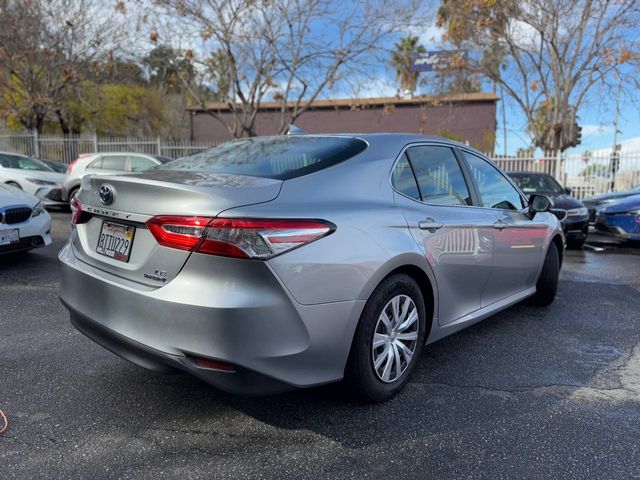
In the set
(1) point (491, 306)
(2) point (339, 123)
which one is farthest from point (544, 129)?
(1) point (491, 306)

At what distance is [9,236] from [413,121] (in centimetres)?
2568

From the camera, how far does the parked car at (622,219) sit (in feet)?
28.1

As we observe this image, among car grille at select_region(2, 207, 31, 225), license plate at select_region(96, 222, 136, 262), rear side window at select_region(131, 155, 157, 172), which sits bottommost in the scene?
car grille at select_region(2, 207, 31, 225)

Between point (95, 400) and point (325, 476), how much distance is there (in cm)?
148

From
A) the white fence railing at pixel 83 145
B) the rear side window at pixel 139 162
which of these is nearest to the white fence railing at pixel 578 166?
the white fence railing at pixel 83 145

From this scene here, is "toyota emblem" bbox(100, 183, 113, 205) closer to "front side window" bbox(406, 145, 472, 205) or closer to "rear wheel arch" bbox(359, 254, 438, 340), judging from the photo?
"rear wheel arch" bbox(359, 254, 438, 340)

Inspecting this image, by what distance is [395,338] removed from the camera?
2906mm

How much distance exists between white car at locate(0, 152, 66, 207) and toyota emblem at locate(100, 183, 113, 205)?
33.0 feet

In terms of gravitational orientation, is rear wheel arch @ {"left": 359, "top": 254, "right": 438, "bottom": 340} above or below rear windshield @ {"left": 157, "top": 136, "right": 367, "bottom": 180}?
below

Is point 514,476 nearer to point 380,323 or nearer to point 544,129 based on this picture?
point 380,323

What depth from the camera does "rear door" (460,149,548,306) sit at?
3859 mm

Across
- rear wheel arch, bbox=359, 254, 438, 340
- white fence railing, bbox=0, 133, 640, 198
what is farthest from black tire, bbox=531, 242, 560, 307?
white fence railing, bbox=0, 133, 640, 198

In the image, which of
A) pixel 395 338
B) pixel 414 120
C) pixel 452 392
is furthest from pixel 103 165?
pixel 414 120

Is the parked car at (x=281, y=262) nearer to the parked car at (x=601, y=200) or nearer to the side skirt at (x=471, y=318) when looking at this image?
the side skirt at (x=471, y=318)
